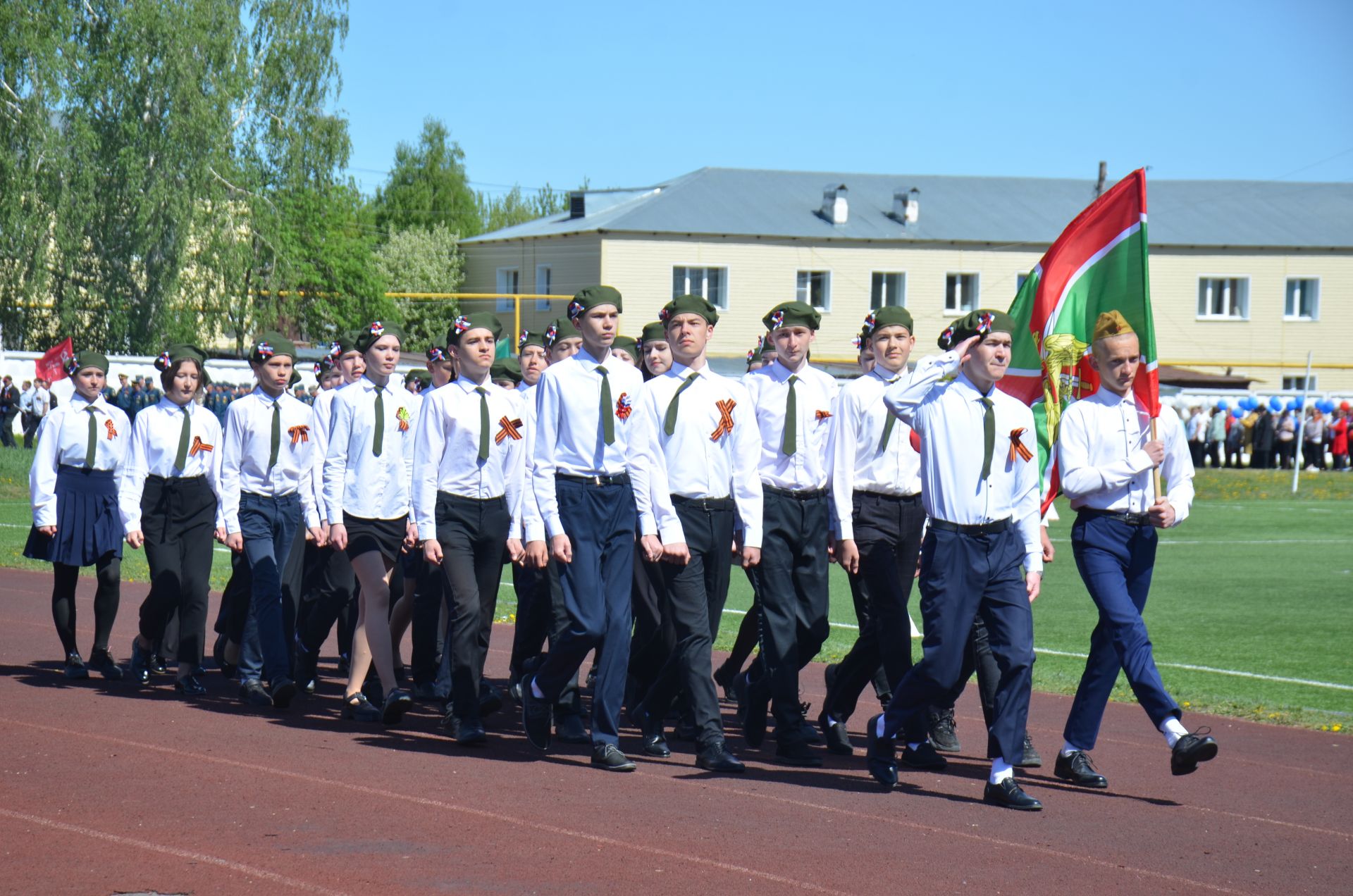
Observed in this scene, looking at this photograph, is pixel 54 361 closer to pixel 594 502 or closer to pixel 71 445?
pixel 71 445

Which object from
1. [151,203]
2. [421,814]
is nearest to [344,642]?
[421,814]

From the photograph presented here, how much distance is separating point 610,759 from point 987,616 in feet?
6.35

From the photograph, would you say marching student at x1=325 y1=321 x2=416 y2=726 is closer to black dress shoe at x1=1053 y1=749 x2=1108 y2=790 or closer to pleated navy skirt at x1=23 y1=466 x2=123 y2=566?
pleated navy skirt at x1=23 y1=466 x2=123 y2=566

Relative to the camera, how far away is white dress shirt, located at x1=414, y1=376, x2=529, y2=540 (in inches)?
327

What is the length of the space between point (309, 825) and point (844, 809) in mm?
2262

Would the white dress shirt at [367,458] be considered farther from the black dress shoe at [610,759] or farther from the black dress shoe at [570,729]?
the black dress shoe at [610,759]

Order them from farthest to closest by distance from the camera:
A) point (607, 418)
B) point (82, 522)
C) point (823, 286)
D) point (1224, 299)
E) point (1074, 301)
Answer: point (1224, 299) → point (823, 286) → point (82, 522) → point (1074, 301) → point (607, 418)

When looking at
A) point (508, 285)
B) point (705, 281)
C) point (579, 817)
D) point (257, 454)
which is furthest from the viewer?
point (508, 285)

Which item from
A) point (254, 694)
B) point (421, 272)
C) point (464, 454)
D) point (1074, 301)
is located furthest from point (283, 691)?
point (421, 272)

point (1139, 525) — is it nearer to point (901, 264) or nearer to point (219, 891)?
point (219, 891)

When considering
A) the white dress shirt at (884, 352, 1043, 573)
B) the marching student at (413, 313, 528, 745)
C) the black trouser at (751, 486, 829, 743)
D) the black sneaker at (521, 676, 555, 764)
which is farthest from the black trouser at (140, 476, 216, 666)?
the white dress shirt at (884, 352, 1043, 573)

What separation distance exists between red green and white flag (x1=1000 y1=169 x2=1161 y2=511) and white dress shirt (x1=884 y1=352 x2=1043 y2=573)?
3.87 feet

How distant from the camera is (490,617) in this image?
28.7 ft

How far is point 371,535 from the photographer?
29.5 ft
